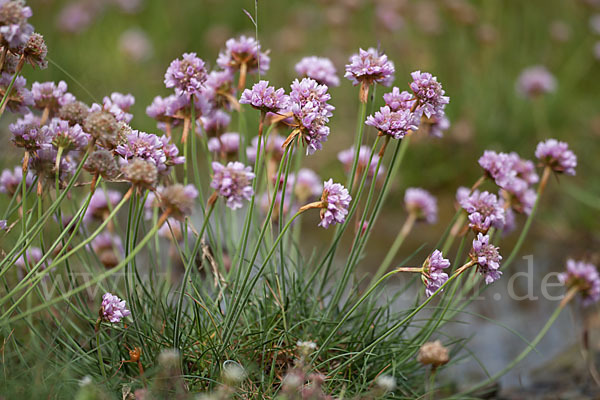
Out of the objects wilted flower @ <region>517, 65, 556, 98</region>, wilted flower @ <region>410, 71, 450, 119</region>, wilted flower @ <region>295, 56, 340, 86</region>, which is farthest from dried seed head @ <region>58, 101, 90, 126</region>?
wilted flower @ <region>517, 65, 556, 98</region>

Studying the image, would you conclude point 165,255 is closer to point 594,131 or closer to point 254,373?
point 254,373

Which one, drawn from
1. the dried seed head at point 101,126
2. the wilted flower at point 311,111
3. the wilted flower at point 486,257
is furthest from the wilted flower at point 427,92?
the dried seed head at point 101,126

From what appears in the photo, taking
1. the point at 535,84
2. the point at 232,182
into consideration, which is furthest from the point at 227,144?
the point at 535,84

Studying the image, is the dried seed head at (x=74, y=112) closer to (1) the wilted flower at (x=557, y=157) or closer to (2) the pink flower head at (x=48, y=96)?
(2) the pink flower head at (x=48, y=96)

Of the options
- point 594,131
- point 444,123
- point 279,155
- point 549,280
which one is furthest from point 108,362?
point 594,131

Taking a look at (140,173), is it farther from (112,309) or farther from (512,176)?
(512,176)

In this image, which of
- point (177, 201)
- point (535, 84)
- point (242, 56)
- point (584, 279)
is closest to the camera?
point (177, 201)
